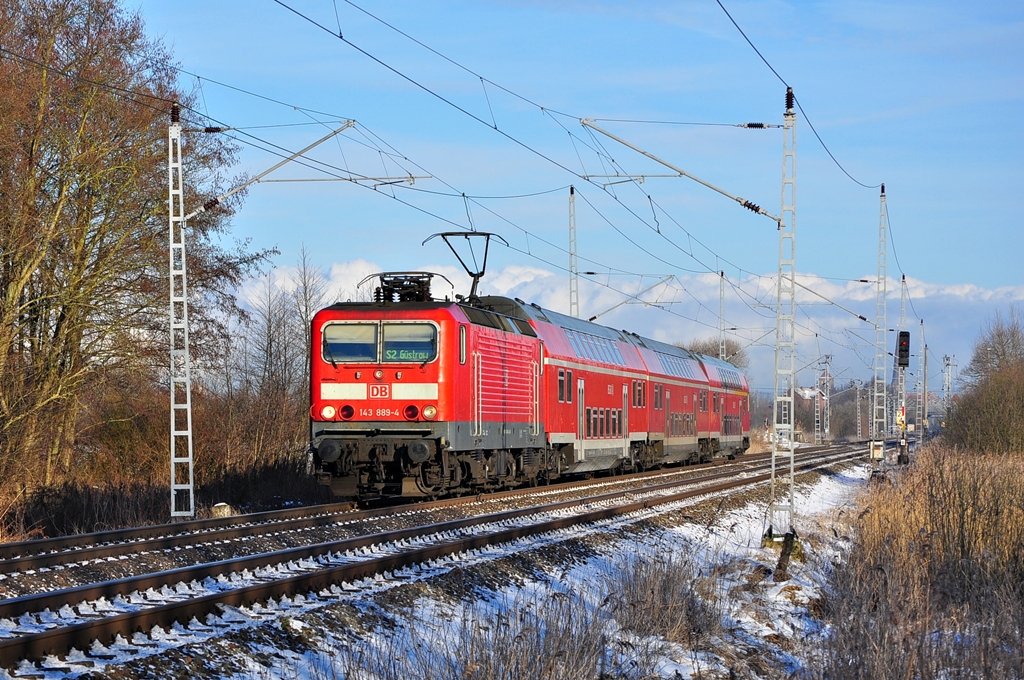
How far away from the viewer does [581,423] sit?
2680 cm

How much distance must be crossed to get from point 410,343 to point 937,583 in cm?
900

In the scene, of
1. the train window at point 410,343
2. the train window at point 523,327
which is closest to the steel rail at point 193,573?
the train window at point 410,343

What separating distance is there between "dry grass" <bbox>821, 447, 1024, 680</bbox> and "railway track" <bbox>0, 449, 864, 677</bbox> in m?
4.50

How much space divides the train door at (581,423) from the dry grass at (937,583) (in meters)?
8.01

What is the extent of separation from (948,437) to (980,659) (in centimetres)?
3581

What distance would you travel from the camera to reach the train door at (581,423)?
87.2ft

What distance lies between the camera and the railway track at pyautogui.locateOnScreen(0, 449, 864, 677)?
25.8 ft

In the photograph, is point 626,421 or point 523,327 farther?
point 626,421

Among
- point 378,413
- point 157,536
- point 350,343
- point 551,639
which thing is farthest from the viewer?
point 350,343

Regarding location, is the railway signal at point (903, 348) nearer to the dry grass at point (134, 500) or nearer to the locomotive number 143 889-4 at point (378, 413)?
the dry grass at point (134, 500)

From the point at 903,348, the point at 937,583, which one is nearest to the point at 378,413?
the point at 937,583

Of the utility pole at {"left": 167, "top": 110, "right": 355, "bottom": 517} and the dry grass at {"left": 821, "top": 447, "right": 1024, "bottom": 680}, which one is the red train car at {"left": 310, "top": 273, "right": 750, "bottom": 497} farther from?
the dry grass at {"left": 821, "top": 447, "right": 1024, "bottom": 680}

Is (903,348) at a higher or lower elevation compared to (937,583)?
higher

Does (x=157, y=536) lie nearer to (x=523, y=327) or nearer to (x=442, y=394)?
(x=442, y=394)
